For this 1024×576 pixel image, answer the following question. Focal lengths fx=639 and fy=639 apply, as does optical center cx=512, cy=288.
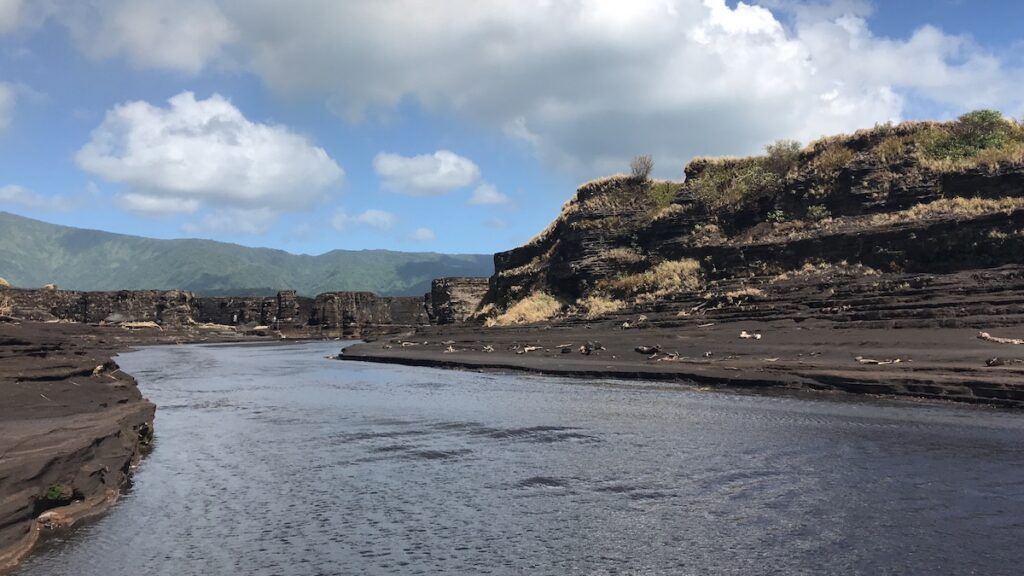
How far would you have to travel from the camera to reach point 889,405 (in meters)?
14.7

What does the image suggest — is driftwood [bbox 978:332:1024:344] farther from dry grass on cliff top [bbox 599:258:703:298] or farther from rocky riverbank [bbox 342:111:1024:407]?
dry grass on cliff top [bbox 599:258:703:298]

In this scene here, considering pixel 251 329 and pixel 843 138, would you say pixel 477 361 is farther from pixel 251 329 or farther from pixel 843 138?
pixel 251 329

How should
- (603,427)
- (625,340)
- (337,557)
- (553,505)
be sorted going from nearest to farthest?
(337,557) < (553,505) < (603,427) < (625,340)

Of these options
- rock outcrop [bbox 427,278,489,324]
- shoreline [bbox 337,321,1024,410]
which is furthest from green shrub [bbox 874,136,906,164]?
rock outcrop [bbox 427,278,489,324]

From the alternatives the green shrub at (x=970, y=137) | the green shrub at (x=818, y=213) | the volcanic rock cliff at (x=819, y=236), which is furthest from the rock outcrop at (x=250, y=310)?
the green shrub at (x=970, y=137)

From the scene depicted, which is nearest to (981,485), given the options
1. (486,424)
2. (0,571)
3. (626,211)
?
(486,424)

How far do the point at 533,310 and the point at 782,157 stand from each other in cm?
2059

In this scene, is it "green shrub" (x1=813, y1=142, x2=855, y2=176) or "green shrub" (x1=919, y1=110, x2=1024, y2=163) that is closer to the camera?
"green shrub" (x1=919, y1=110, x2=1024, y2=163)

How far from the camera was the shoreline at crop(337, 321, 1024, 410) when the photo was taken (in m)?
15.3

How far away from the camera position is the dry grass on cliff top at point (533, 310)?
47.8 m

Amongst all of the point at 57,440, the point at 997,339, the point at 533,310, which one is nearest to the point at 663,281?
the point at 533,310

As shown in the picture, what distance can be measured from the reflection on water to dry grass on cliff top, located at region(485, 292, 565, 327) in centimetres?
3122

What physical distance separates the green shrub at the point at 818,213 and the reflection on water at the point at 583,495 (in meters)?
22.7

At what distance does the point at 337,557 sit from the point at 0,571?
10.1 feet
